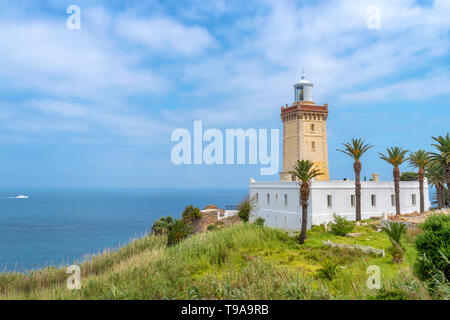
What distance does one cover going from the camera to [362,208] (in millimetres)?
31266

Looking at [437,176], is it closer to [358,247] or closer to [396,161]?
[396,161]

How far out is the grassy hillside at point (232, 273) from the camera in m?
9.59

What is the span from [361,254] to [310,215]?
39.4 feet

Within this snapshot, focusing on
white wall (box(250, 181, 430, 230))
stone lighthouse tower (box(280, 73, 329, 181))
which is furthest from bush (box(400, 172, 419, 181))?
stone lighthouse tower (box(280, 73, 329, 181))

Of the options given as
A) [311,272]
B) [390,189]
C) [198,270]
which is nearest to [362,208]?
[390,189]

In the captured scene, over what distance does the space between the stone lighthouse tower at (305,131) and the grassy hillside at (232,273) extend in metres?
14.7

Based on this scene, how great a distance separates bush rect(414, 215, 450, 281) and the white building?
18.9 m

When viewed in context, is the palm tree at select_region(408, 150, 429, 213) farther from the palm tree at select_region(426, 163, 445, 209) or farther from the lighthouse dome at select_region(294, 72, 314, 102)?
the lighthouse dome at select_region(294, 72, 314, 102)

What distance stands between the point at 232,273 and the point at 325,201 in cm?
1998

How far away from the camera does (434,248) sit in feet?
32.7

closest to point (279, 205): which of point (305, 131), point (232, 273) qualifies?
point (305, 131)

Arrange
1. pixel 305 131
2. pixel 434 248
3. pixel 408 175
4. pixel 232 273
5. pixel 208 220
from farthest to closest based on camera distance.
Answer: pixel 408 175, pixel 208 220, pixel 305 131, pixel 232 273, pixel 434 248
